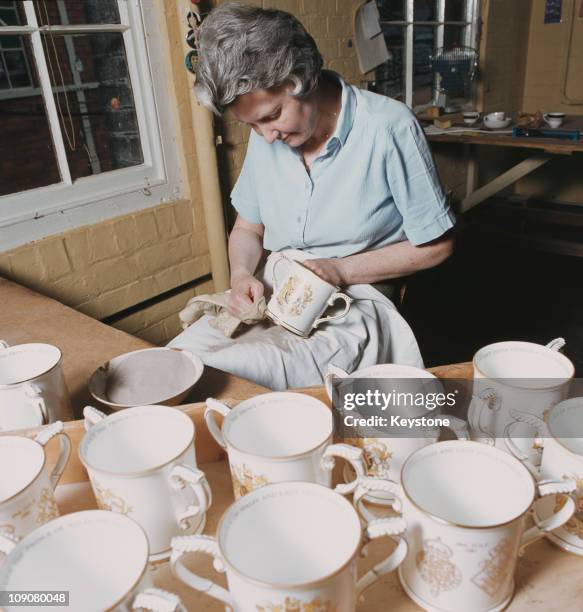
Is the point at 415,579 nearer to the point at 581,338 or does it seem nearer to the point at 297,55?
the point at 297,55

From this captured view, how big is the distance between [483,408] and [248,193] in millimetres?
1088

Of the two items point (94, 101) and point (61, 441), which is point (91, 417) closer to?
point (61, 441)

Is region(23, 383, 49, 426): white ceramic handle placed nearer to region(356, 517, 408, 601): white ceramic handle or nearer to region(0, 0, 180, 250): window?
region(356, 517, 408, 601): white ceramic handle

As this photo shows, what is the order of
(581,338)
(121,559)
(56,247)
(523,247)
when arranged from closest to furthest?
1. (121,559)
2. (56,247)
3. (581,338)
4. (523,247)

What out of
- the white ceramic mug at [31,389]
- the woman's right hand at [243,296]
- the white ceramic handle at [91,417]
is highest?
the white ceramic handle at [91,417]

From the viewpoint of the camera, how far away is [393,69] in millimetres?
3436

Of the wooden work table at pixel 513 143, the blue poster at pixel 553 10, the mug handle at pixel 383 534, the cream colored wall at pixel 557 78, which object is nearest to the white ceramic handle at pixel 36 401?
the mug handle at pixel 383 534

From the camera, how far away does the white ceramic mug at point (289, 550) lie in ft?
1.48

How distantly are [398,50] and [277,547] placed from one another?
11.7ft

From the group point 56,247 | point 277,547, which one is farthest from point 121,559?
point 56,247

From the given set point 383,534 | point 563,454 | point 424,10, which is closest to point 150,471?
point 383,534

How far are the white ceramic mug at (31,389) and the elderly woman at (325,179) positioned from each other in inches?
15.3

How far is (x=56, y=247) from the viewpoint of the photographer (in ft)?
5.79

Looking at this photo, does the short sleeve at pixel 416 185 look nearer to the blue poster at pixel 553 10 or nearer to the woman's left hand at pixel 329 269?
the woman's left hand at pixel 329 269
